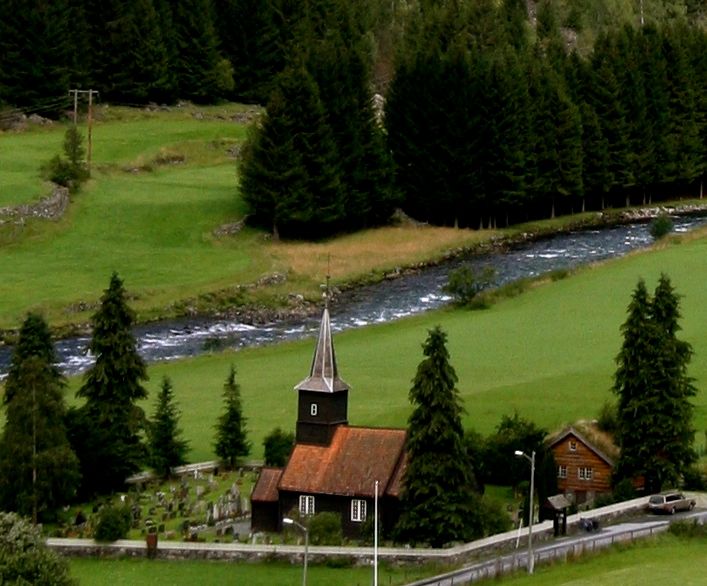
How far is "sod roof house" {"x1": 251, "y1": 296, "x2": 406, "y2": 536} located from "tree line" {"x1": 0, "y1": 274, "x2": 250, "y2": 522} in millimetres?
6770

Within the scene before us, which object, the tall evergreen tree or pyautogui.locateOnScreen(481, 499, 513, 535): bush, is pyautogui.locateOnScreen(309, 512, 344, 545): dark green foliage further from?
the tall evergreen tree

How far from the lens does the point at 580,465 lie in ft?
260

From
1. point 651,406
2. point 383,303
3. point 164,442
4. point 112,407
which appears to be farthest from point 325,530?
point 383,303

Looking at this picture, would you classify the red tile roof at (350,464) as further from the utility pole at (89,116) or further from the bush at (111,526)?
the utility pole at (89,116)

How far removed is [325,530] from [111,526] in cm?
743

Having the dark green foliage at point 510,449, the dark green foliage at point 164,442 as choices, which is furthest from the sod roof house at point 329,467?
the dark green foliage at point 164,442

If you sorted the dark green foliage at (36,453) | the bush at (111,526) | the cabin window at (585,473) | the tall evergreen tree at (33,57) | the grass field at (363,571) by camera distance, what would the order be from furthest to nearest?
the tall evergreen tree at (33,57), the cabin window at (585,473), the dark green foliage at (36,453), the bush at (111,526), the grass field at (363,571)

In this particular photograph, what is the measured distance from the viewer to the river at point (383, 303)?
108m

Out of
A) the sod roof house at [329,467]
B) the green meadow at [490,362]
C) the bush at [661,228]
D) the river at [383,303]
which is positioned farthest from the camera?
the bush at [661,228]

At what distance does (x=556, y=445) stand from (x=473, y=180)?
67.8 meters

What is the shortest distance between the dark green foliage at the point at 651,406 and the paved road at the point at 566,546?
315 centimetres

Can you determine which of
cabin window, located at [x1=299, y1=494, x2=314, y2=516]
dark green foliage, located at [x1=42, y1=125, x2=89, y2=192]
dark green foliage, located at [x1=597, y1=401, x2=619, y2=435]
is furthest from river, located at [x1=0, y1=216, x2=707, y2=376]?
dark green foliage, located at [x1=597, y1=401, x2=619, y2=435]

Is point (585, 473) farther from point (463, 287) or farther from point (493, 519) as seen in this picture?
point (463, 287)

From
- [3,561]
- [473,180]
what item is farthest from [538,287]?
[3,561]
